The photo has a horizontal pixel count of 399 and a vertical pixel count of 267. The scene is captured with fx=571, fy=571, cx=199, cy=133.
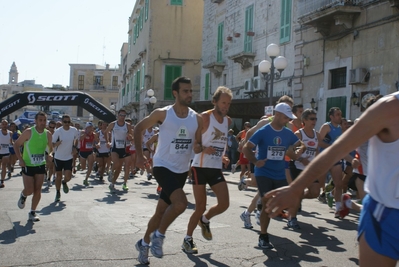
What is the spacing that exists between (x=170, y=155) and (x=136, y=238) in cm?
167

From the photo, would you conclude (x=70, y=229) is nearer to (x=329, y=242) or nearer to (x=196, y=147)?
(x=196, y=147)

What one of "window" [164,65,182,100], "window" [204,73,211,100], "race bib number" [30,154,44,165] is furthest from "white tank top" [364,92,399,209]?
"window" [164,65,182,100]

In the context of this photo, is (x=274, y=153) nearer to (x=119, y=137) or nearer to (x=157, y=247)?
(x=157, y=247)

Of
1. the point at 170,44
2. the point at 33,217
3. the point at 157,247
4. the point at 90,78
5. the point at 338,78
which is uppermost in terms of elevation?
Result: the point at 90,78

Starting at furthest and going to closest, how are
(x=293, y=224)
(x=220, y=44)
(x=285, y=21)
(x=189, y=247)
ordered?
(x=220, y=44) → (x=285, y=21) → (x=293, y=224) → (x=189, y=247)

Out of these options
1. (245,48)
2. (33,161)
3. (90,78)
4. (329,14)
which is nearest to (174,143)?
(33,161)

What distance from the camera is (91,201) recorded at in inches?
462

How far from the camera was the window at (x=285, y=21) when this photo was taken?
78.3ft

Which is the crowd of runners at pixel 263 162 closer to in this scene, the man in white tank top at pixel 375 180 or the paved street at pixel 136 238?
the man in white tank top at pixel 375 180

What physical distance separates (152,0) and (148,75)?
224 inches

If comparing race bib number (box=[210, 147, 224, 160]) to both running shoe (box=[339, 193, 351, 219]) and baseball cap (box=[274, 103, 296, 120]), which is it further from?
running shoe (box=[339, 193, 351, 219])

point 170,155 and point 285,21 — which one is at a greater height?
point 285,21

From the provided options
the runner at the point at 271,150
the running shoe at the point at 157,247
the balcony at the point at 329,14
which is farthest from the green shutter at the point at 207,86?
the running shoe at the point at 157,247

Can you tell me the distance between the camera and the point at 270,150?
23.6 ft
